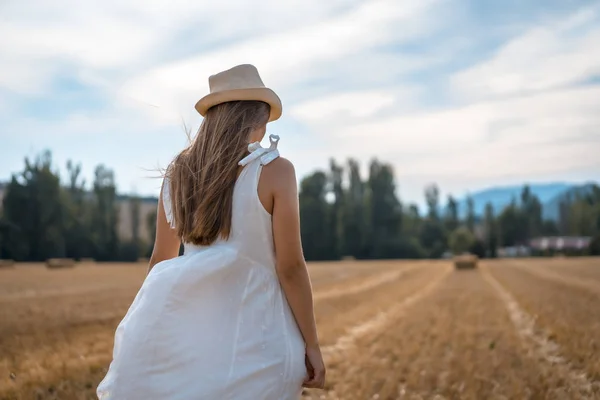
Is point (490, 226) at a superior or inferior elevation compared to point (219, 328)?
superior

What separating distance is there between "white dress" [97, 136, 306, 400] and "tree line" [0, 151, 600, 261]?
46394 mm

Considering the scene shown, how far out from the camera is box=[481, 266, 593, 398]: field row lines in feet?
20.3

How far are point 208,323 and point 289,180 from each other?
57 centimetres

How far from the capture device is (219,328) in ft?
8.39

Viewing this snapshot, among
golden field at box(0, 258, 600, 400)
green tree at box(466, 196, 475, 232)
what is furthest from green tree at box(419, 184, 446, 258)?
golden field at box(0, 258, 600, 400)

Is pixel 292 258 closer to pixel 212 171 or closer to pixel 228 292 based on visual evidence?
pixel 228 292

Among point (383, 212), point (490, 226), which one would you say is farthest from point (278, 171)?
point (490, 226)

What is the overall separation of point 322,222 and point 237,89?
245 ft

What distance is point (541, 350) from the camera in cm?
881

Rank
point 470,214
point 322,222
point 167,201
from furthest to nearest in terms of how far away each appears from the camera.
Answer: point 470,214
point 322,222
point 167,201

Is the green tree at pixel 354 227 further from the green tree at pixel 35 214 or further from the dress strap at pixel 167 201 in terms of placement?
the dress strap at pixel 167 201

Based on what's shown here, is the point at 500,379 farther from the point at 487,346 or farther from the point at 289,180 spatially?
the point at 289,180

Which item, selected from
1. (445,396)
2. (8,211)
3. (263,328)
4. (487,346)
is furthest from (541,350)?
(8,211)

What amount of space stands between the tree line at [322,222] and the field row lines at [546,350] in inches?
1536
